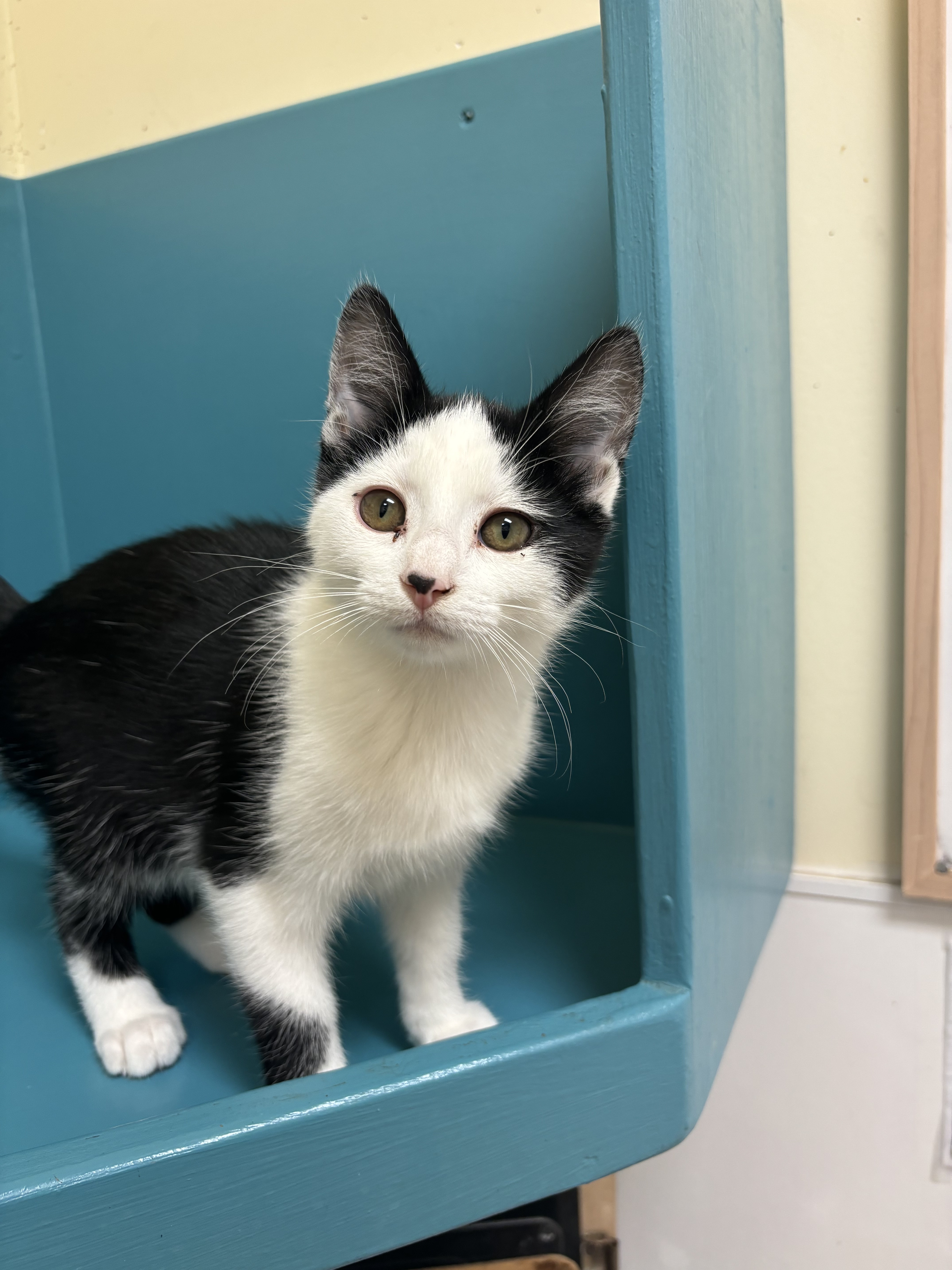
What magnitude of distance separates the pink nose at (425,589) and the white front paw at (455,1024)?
404mm

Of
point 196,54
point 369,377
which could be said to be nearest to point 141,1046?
point 369,377

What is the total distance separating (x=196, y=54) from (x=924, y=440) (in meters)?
1.04

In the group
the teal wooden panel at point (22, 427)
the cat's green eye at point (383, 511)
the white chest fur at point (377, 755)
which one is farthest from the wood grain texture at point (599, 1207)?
the teal wooden panel at point (22, 427)

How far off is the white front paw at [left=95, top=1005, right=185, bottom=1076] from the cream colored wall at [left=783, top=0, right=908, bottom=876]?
2.41ft

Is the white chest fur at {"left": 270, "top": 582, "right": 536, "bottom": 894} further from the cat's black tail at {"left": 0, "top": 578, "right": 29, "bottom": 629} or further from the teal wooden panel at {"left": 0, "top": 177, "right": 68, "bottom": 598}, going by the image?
the teal wooden panel at {"left": 0, "top": 177, "right": 68, "bottom": 598}

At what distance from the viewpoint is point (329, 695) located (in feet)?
2.34

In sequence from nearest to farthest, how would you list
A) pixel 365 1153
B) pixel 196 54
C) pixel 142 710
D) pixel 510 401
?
pixel 365 1153
pixel 142 710
pixel 510 401
pixel 196 54

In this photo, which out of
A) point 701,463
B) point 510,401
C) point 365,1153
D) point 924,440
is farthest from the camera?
point 510,401

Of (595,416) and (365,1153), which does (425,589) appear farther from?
(365,1153)

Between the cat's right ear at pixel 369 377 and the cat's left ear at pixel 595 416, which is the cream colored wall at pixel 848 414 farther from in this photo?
the cat's right ear at pixel 369 377

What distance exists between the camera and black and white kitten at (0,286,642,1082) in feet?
2.06

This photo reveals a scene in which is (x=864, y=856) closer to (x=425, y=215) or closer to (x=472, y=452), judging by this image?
(x=472, y=452)

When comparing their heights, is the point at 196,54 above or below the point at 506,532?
above

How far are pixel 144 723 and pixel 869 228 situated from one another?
91cm
